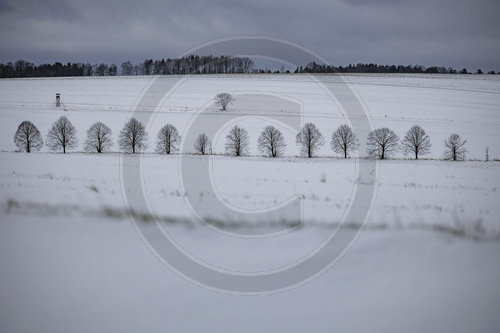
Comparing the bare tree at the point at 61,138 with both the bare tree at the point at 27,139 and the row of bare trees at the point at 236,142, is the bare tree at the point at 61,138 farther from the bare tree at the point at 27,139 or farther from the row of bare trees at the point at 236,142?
the bare tree at the point at 27,139

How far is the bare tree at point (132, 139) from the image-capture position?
3066 cm

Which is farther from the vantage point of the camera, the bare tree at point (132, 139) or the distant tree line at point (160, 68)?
the distant tree line at point (160, 68)

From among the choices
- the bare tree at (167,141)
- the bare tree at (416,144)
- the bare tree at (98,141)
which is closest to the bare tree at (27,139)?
the bare tree at (98,141)

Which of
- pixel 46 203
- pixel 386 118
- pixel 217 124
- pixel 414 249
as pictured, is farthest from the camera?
pixel 386 118

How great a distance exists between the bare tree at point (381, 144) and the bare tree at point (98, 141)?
788 inches

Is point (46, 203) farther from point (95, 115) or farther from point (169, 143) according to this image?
point (95, 115)

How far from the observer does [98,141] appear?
3152 centimetres

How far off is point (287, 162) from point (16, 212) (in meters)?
15.9

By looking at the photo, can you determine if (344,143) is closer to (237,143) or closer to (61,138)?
(237,143)

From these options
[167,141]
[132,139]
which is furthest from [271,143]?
[132,139]

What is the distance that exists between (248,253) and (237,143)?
63.6ft

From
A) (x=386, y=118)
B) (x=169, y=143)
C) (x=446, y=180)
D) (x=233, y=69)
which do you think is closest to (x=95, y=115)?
(x=169, y=143)

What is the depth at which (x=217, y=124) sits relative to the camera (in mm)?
40531

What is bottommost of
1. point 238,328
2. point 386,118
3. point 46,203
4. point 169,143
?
point 238,328
